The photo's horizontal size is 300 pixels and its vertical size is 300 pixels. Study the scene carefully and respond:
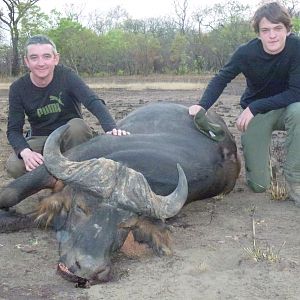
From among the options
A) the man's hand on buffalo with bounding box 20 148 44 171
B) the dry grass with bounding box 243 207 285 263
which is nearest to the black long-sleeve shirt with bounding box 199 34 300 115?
the man's hand on buffalo with bounding box 20 148 44 171

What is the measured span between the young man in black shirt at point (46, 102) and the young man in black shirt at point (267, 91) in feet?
3.22

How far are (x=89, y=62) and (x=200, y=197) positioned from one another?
4074 centimetres

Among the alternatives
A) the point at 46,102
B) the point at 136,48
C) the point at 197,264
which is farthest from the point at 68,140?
the point at 136,48

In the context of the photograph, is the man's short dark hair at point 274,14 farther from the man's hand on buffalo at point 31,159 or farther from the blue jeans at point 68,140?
the man's hand on buffalo at point 31,159

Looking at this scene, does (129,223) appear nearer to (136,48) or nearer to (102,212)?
(102,212)

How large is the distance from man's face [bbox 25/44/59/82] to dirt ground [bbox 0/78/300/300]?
45.5 inches

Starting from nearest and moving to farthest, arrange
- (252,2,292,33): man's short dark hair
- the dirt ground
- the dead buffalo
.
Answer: the dirt ground, the dead buffalo, (252,2,292,33): man's short dark hair

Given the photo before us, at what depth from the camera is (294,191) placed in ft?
17.1

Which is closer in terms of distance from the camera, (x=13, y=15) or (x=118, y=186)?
(x=118, y=186)

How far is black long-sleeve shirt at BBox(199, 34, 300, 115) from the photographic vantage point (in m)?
5.38

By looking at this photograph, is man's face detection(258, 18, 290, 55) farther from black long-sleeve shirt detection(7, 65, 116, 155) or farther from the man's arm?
the man's arm

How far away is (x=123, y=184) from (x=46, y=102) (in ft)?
6.42

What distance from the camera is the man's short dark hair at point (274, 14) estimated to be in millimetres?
5133

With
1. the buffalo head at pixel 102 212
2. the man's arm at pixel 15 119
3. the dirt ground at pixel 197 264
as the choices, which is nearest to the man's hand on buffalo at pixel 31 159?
the man's arm at pixel 15 119
